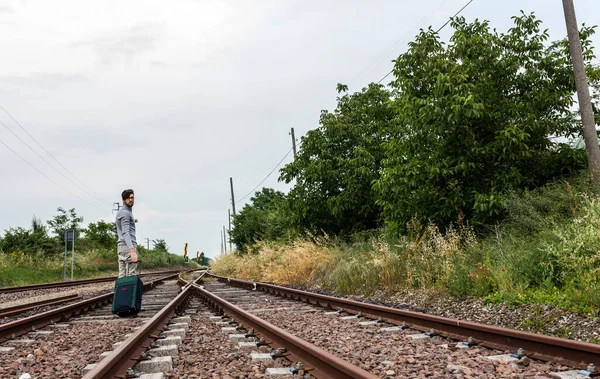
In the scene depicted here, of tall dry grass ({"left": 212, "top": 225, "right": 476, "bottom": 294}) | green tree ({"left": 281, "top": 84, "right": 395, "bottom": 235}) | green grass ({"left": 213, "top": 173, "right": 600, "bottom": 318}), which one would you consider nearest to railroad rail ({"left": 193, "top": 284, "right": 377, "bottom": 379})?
green grass ({"left": 213, "top": 173, "right": 600, "bottom": 318})

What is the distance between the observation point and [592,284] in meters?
6.27

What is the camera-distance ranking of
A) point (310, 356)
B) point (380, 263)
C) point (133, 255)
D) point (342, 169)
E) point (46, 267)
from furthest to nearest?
point (46, 267) → point (342, 169) → point (380, 263) → point (133, 255) → point (310, 356)

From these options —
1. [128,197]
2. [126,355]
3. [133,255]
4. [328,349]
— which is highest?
[128,197]

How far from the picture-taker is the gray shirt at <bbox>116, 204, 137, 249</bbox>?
8531 millimetres

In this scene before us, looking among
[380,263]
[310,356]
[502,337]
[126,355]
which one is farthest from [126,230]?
[502,337]

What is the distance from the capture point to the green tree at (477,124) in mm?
11141

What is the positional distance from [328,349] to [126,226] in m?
4.86

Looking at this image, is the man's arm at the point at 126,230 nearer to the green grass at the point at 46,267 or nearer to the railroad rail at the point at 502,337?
the railroad rail at the point at 502,337

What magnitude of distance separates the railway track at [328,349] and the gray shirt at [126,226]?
1318mm

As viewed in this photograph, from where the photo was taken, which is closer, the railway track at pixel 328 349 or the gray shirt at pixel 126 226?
the railway track at pixel 328 349

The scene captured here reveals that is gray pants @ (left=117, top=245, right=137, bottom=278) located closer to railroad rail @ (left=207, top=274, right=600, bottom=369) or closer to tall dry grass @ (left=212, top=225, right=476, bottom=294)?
railroad rail @ (left=207, top=274, right=600, bottom=369)

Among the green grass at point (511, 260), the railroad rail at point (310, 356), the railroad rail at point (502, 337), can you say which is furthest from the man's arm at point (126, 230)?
the green grass at point (511, 260)

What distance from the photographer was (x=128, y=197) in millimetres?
8539

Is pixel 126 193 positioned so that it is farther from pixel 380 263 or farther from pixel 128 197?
pixel 380 263
